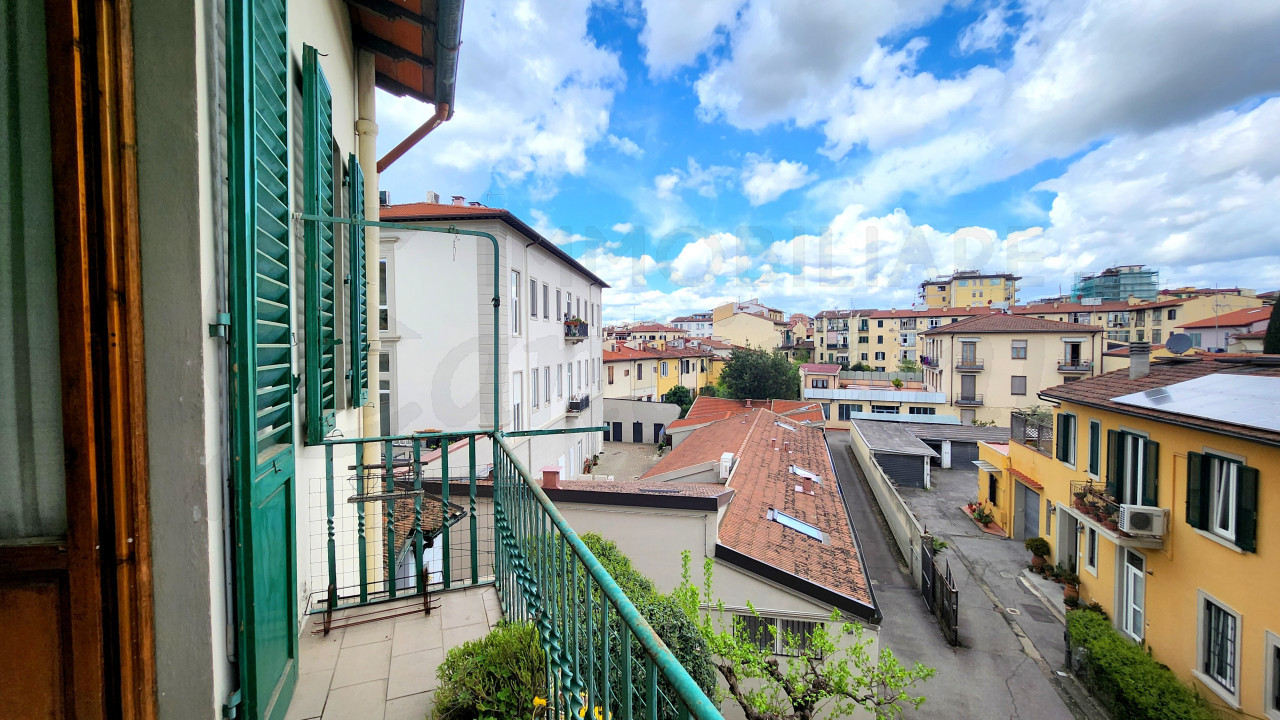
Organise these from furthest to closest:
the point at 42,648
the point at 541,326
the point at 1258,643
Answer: the point at 541,326 → the point at 1258,643 → the point at 42,648

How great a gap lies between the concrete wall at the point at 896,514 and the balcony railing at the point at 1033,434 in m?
3.68

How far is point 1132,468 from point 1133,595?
238 cm

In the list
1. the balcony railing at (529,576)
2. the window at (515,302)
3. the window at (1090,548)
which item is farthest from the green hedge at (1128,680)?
the window at (515,302)

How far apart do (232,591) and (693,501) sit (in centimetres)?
670

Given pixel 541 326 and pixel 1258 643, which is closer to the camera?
pixel 1258 643

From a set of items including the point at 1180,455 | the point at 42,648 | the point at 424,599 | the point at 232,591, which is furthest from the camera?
the point at 1180,455

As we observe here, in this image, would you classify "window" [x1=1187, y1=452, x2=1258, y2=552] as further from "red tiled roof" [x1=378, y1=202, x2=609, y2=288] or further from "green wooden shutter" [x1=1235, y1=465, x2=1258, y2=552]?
"red tiled roof" [x1=378, y1=202, x2=609, y2=288]

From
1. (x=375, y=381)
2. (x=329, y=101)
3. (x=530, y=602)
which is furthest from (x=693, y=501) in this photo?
(x=329, y=101)

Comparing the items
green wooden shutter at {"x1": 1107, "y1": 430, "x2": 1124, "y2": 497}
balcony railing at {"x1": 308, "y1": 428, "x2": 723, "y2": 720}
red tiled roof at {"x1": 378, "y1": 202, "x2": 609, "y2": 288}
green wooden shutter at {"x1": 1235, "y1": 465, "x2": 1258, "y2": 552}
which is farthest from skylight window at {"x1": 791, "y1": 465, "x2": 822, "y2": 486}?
balcony railing at {"x1": 308, "y1": 428, "x2": 723, "y2": 720}

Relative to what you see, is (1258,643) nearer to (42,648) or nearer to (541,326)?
(42,648)

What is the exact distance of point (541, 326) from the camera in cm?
1529

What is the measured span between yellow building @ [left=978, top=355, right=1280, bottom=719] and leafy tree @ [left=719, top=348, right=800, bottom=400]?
20.3 meters

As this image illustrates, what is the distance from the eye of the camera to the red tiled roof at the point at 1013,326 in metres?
27.8

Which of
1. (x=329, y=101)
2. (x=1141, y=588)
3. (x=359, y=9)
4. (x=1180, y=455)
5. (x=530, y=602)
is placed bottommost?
(x=1141, y=588)
